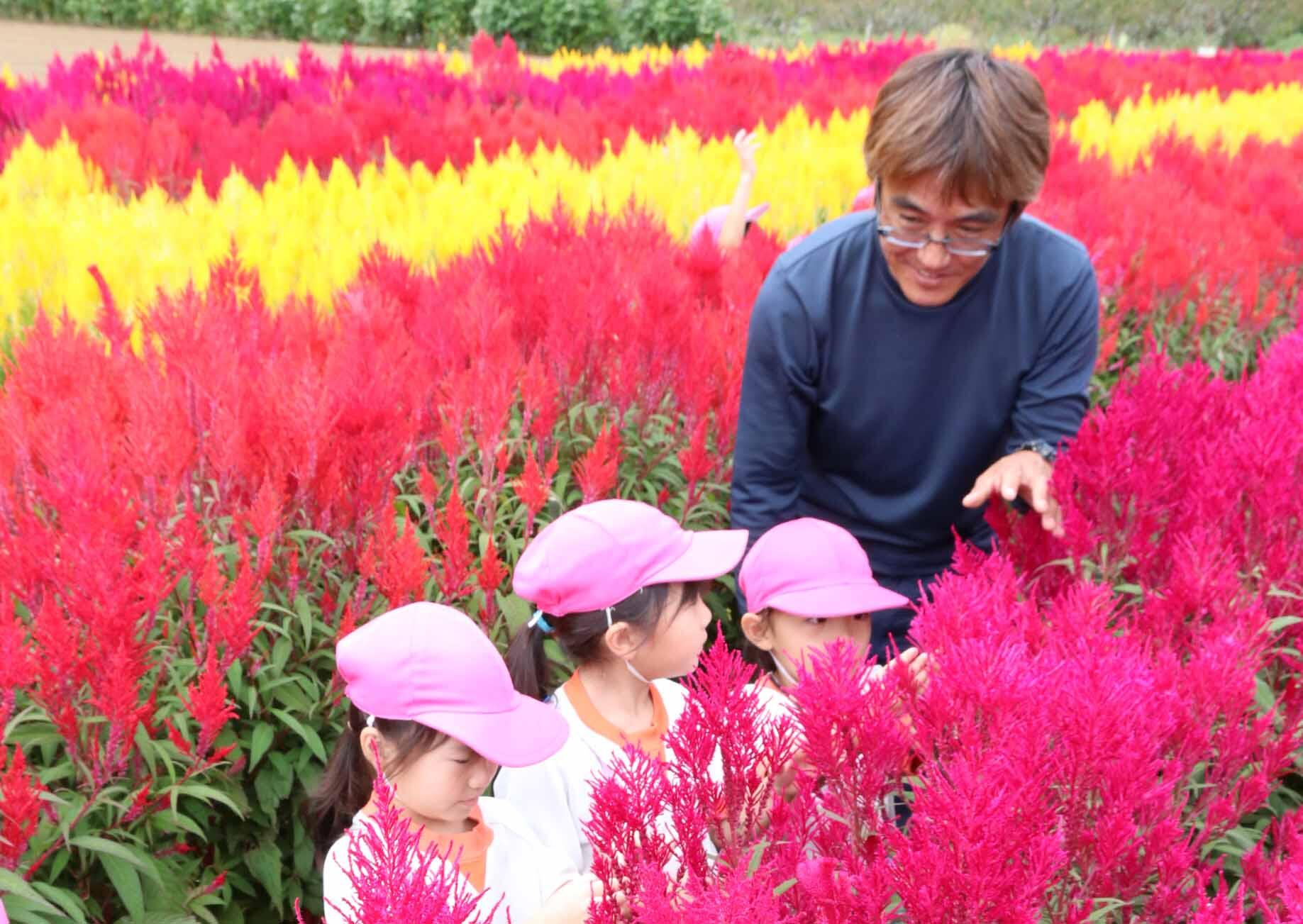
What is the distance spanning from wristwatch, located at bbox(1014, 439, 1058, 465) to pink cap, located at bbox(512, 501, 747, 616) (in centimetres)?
77

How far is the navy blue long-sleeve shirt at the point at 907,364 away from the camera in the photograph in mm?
2930

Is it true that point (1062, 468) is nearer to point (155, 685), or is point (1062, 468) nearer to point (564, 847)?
point (564, 847)

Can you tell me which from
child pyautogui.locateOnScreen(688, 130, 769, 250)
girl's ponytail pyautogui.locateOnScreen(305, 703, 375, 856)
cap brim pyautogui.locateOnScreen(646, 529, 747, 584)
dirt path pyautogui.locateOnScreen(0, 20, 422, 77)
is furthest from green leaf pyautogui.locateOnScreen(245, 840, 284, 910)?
dirt path pyautogui.locateOnScreen(0, 20, 422, 77)

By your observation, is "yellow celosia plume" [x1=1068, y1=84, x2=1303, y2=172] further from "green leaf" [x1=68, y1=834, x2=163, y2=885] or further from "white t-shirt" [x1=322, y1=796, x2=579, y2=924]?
"green leaf" [x1=68, y1=834, x2=163, y2=885]

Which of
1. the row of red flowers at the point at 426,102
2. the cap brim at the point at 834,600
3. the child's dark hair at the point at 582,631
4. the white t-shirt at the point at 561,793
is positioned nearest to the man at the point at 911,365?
the cap brim at the point at 834,600

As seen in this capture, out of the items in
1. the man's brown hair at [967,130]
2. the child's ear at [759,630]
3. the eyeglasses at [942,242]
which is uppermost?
the man's brown hair at [967,130]

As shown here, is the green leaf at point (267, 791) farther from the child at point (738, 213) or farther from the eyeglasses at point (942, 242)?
the child at point (738, 213)

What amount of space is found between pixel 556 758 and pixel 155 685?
71cm

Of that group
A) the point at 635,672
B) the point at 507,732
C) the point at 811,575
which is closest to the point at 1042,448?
the point at 811,575

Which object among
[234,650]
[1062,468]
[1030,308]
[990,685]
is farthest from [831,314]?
[990,685]

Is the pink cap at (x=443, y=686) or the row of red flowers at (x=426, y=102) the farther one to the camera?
the row of red flowers at (x=426, y=102)

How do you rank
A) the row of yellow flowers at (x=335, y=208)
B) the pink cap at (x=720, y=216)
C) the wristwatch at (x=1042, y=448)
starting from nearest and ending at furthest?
the wristwatch at (x=1042, y=448) → the row of yellow flowers at (x=335, y=208) → the pink cap at (x=720, y=216)

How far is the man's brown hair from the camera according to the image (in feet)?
8.34

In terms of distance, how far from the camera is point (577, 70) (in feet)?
35.8
